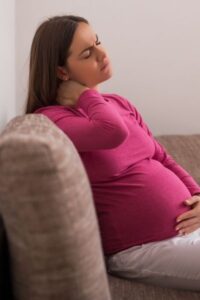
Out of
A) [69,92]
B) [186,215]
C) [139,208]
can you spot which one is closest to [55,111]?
[69,92]

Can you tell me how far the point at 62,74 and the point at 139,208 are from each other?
0.42 meters

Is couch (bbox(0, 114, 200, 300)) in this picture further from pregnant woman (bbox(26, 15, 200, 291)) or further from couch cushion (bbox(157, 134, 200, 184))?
couch cushion (bbox(157, 134, 200, 184))

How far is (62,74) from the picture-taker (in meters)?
1.25

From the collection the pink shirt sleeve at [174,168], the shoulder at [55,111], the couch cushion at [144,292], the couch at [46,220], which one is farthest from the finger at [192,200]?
the couch at [46,220]

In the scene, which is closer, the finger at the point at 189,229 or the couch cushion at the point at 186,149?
the finger at the point at 189,229

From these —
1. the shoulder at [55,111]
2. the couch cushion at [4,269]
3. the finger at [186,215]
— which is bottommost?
the finger at [186,215]

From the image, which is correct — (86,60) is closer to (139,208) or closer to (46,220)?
(139,208)

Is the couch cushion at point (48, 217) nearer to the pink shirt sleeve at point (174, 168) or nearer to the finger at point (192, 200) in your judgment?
the finger at point (192, 200)

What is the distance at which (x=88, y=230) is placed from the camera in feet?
2.10

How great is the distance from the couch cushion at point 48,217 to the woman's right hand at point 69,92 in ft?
1.93

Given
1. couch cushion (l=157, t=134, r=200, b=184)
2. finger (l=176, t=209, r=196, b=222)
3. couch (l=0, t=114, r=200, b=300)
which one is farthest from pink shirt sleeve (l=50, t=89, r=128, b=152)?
couch cushion (l=157, t=134, r=200, b=184)

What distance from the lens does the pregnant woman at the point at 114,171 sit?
112 cm

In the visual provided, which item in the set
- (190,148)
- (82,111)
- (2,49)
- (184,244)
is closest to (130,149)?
(82,111)

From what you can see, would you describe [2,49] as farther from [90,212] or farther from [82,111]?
[90,212]
